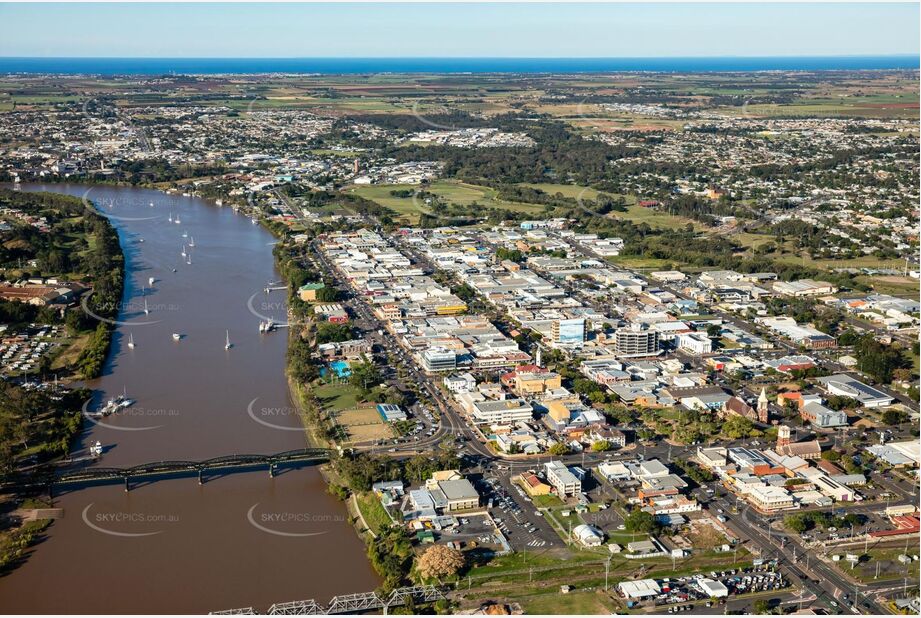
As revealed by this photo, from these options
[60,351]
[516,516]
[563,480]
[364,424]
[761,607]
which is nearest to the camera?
[761,607]

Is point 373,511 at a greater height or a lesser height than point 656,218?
greater

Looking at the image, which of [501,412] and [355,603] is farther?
[501,412]

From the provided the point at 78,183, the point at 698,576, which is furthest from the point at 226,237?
the point at 698,576

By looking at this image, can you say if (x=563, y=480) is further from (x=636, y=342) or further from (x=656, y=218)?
(x=656, y=218)

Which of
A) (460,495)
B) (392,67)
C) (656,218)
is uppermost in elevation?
(392,67)

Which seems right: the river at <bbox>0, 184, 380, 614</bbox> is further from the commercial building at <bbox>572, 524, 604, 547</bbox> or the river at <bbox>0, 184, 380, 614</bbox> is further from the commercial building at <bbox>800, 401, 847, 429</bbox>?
the commercial building at <bbox>800, 401, 847, 429</bbox>

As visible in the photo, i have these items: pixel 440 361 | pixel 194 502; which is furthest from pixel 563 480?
pixel 440 361

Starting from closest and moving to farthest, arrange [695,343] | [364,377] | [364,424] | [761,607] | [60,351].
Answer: [761,607]
[364,424]
[364,377]
[60,351]
[695,343]
